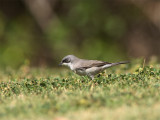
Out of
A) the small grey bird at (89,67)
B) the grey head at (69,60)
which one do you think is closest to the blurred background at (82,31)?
the grey head at (69,60)

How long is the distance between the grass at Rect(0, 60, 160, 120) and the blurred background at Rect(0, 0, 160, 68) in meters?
11.8

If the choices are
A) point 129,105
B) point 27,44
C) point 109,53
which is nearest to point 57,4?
point 27,44

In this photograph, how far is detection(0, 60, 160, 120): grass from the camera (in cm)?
553

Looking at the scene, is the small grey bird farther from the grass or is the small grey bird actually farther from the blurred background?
the blurred background

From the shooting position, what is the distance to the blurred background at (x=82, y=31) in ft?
67.6

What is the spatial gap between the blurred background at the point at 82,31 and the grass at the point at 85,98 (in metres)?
11.8

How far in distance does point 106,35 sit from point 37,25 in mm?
4355

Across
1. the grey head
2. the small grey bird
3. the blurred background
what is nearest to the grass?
the small grey bird

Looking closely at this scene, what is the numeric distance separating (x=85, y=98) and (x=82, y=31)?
15009 millimetres

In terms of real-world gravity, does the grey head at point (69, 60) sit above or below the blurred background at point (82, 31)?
below

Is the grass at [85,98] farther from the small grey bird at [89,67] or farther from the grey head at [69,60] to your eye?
the grey head at [69,60]

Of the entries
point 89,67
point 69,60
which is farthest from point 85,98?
point 69,60

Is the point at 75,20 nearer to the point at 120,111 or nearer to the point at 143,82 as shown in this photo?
the point at 143,82

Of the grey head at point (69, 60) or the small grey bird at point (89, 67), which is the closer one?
the small grey bird at point (89, 67)
